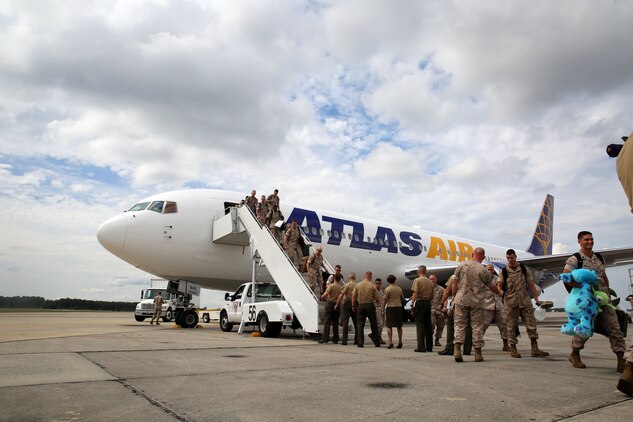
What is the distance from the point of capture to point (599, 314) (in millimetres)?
5473

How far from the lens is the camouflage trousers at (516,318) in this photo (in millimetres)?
7184

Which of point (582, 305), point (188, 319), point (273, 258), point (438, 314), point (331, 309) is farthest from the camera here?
point (188, 319)

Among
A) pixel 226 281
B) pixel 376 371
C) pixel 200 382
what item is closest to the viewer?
pixel 200 382

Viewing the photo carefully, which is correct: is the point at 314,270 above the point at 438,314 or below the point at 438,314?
above

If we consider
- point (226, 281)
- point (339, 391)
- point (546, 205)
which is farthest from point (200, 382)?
point (546, 205)

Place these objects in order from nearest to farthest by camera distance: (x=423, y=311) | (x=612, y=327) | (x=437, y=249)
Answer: (x=612, y=327) → (x=423, y=311) → (x=437, y=249)

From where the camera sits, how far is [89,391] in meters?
3.99

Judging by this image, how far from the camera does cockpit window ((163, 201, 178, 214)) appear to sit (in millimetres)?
14281

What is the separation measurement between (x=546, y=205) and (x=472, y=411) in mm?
33260

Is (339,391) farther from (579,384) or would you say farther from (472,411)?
(579,384)

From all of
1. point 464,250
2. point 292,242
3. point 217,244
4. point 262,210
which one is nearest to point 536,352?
point 292,242

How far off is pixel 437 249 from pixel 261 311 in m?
13.5

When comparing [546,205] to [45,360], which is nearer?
[45,360]

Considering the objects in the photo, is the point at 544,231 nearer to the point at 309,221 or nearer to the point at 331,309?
the point at 309,221
